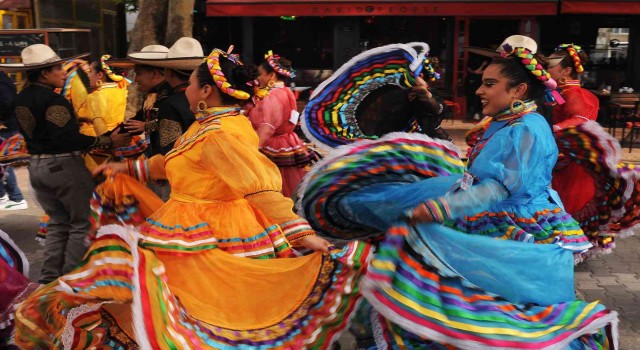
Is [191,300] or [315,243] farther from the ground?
[315,243]

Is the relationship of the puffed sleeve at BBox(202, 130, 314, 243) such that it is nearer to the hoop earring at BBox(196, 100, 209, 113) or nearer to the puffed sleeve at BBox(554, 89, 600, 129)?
the hoop earring at BBox(196, 100, 209, 113)

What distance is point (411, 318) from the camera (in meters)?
3.09

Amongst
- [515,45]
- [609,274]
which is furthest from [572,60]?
[515,45]

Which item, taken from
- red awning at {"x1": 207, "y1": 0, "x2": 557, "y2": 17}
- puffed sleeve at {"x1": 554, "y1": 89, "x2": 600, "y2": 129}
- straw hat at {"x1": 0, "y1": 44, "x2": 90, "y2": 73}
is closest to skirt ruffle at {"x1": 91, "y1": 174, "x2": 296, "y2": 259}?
straw hat at {"x1": 0, "y1": 44, "x2": 90, "y2": 73}

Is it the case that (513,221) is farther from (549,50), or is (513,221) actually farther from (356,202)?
(549,50)

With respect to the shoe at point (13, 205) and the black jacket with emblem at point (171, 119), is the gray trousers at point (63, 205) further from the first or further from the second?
the shoe at point (13, 205)

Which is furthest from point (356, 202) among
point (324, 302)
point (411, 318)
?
point (411, 318)

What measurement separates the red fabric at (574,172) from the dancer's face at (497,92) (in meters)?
2.55

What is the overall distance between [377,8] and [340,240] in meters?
14.0

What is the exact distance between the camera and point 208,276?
3.54 m

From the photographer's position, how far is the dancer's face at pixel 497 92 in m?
3.68

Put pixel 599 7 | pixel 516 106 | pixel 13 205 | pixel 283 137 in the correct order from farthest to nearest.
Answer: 1. pixel 599 7
2. pixel 13 205
3. pixel 283 137
4. pixel 516 106

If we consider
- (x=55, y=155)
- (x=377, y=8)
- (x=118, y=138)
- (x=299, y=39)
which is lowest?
(x=55, y=155)

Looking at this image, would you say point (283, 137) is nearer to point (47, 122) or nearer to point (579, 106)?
point (47, 122)
